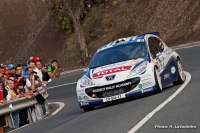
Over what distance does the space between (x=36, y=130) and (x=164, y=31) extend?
78.9 ft

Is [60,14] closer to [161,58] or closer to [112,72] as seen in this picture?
[161,58]

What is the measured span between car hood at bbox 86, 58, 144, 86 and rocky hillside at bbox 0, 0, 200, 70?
1949cm

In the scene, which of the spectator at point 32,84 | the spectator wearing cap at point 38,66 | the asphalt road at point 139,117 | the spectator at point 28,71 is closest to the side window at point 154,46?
the asphalt road at point 139,117

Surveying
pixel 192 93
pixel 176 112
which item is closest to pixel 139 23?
pixel 192 93

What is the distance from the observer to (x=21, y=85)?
1703cm

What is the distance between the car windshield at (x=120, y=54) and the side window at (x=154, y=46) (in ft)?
0.80

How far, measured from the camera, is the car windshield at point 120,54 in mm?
15281

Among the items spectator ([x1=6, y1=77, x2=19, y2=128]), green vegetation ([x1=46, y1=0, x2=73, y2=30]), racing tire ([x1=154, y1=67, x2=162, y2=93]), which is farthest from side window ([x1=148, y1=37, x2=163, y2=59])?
green vegetation ([x1=46, y1=0, x2=73, y2=30])

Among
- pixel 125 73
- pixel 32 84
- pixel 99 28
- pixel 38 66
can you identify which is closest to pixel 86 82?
pixel 125 73

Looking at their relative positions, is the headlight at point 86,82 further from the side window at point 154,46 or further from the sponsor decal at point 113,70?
the side window at point 154,46

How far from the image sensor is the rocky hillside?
117ft

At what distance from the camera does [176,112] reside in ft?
36.1

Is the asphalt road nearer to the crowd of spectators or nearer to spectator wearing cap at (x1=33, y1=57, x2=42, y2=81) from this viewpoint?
the crowd of spectators

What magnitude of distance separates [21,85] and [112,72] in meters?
3.73
